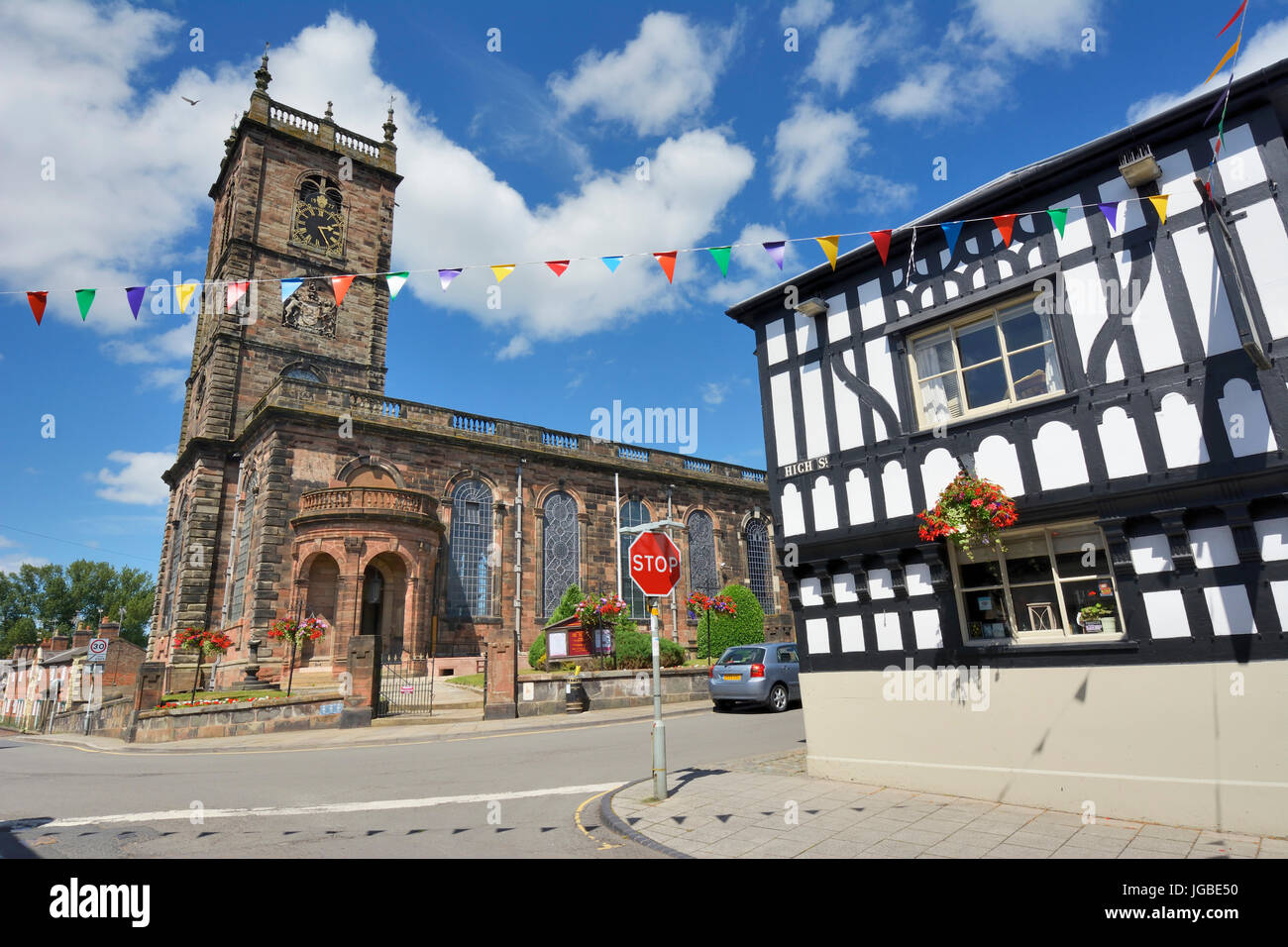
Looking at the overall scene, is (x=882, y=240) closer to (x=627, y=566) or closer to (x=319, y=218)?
(x=627, y=566)

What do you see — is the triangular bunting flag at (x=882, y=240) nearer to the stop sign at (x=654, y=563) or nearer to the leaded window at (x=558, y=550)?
the stop sign at (x=654, y=563)

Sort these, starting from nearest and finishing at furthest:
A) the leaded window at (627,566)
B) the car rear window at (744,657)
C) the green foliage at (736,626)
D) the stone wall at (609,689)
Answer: the car rear window at (744,657), the stone wall at (609,689), the green foliage at (736,626), the leaded window at (627,566)

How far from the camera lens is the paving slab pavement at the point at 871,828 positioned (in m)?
5.17

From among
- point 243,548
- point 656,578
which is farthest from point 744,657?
point 243,548

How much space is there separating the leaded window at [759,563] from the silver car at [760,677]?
19335 millimetres

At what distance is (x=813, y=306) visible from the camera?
30.0ft

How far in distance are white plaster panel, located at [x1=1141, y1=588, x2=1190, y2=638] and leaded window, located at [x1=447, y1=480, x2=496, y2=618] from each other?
23644 millimetres

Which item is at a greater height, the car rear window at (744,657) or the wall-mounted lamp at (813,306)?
the wall-mounted lamp at (813,306)

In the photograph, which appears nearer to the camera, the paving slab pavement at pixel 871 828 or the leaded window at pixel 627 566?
the paving slab pavement at pixel 871 828

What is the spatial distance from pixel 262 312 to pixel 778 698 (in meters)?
27.1

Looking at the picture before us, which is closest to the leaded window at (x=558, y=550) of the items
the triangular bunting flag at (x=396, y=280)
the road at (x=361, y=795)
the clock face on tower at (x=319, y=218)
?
the road at (x=361, y=795)
